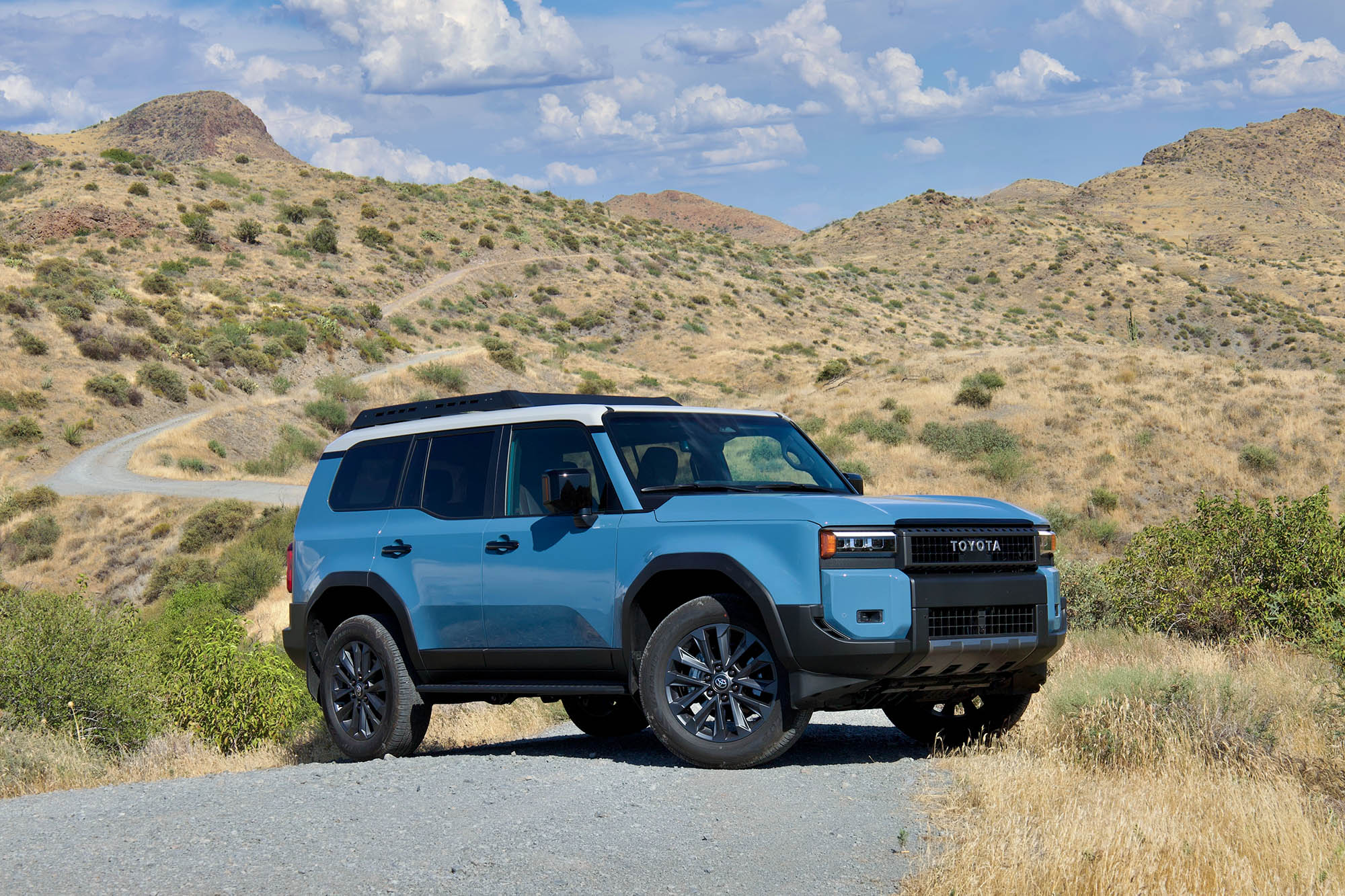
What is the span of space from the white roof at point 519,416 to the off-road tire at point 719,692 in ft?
4.69

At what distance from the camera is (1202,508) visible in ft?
43.9

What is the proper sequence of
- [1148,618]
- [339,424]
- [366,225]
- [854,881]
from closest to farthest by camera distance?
[854,881] → [1148,618] → [339,424] → [366,225]

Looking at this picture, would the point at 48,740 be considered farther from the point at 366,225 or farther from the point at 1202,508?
the point at 366,225

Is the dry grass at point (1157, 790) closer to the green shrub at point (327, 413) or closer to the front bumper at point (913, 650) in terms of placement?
the front bumper at point (913, 650)

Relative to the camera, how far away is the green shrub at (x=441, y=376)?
2261 inches

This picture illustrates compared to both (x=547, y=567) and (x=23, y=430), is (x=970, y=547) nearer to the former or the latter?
(x=547, y=567)

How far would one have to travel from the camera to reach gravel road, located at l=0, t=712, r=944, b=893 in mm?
4727

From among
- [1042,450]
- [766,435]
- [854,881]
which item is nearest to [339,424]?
[1042,450]

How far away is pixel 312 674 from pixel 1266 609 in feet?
30.2

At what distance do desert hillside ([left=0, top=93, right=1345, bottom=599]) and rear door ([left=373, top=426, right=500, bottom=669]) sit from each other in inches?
906

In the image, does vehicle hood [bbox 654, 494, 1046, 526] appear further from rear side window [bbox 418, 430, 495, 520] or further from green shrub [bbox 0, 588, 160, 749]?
green shrub [bbox 0, 588, 160, 749]

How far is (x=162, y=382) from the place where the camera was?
166ft

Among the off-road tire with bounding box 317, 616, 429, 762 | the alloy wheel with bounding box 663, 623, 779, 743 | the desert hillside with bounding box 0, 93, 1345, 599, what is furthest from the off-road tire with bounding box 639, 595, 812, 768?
the desert hillside with bounding box 0, 93, 1345, 599

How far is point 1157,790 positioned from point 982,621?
122cm
